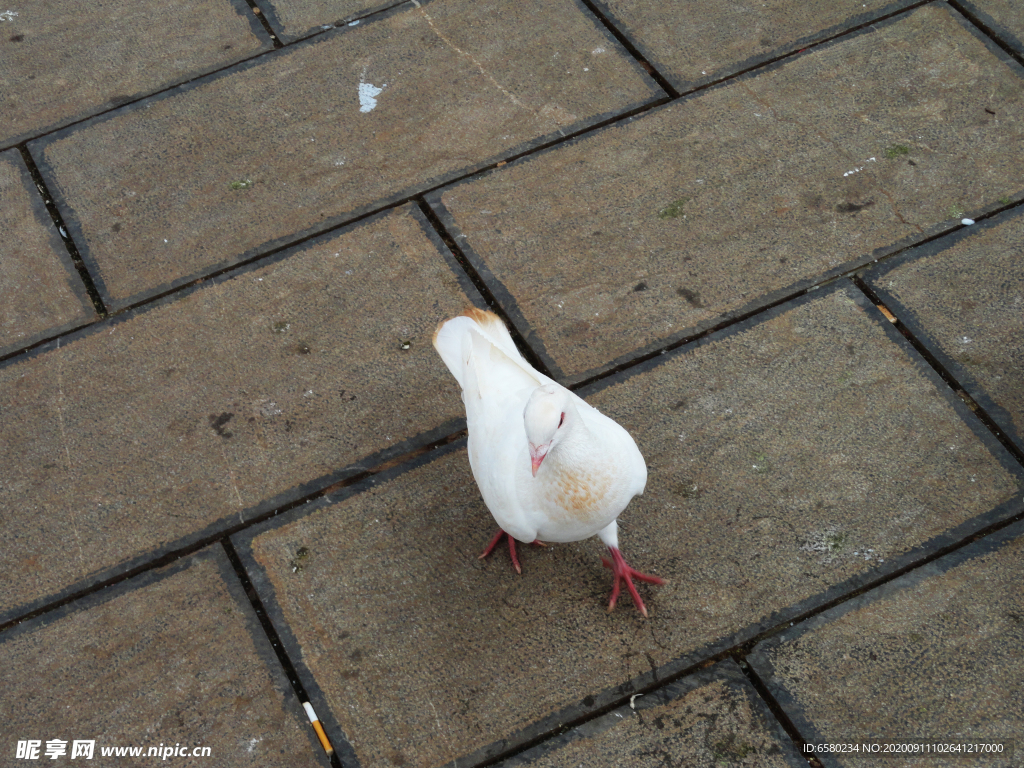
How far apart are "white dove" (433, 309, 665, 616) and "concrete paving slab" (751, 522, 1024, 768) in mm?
542

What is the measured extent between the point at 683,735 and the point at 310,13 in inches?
151

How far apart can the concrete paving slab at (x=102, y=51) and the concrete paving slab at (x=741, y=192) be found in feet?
5.16

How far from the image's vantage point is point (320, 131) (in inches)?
162

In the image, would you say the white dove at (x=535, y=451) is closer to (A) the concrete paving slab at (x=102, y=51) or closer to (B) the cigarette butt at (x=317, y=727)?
(B) the cigarette butt at (x=317, y=727)

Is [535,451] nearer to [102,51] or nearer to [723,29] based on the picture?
[723,29]

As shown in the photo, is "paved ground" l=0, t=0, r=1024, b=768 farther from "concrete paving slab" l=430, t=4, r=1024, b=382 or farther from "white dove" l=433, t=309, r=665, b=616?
"white dove" l=433, t=309, r=665, b=616

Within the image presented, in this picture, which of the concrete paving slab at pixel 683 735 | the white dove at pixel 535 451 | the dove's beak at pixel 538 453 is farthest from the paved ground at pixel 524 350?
the dove's beak at pixel 538 453

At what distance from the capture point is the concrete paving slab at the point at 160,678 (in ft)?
9.06

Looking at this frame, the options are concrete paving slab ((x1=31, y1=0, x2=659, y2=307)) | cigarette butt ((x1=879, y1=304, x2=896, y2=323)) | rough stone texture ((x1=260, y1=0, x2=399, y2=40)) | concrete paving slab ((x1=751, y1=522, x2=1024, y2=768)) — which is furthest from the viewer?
rough stone texture ((x1=260, y1=0, x2=399, y2=40))

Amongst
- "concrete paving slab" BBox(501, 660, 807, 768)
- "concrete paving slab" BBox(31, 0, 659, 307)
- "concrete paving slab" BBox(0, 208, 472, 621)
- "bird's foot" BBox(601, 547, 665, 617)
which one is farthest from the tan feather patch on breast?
"concrete paving slab" BBox(31, 0, 659, 307)

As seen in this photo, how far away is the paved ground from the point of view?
2.78 m

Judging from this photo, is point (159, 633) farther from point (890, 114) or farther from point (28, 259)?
point (890, 114)

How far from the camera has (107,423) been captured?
338 centimetres

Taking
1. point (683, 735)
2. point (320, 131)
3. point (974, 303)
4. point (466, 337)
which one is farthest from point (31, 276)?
point (974, 303)
